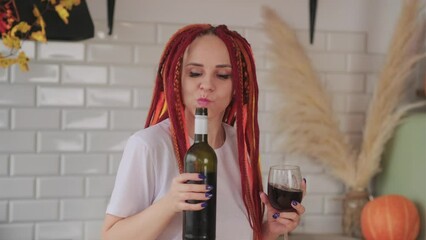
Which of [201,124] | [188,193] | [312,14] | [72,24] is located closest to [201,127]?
[201,124]

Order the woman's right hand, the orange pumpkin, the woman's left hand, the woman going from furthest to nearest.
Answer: the orange pumpkin, the woman's left hand, the woman, the woman's right hand

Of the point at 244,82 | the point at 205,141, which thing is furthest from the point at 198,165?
the point at 244,82

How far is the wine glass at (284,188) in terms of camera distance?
1.10 metres

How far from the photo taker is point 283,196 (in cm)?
110

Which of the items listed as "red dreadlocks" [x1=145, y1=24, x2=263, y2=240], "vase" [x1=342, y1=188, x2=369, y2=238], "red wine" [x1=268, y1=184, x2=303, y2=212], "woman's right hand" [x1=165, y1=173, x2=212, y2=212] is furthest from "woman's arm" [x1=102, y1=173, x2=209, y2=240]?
"vase" [x1=342, y1=188, x2=369, y2=238]

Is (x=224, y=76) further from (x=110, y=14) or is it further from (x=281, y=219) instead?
(x=110, y=14)

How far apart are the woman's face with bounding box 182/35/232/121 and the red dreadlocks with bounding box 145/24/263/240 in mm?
11

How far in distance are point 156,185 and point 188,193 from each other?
157 millimetres

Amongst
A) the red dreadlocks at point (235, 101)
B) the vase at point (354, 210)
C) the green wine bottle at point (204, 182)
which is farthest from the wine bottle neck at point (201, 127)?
the vase at point (354, 210)

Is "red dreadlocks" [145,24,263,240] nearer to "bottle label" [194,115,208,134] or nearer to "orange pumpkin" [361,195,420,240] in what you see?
"bottle label" [194,115,208,134]


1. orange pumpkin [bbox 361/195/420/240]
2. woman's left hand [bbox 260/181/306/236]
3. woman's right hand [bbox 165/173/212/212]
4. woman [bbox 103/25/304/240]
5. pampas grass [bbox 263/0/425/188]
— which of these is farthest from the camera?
pampas grass [bbox 263/0/425/188]

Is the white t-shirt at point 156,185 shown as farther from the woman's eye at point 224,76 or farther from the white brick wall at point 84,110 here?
the white brick wall at point 84,110

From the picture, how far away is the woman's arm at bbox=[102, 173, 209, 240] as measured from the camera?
2.99 feet

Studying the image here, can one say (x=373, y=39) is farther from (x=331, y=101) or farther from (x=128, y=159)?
(x=128, y=159)
